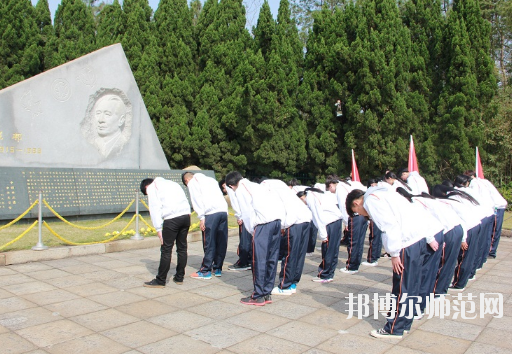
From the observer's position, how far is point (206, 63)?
1464cm

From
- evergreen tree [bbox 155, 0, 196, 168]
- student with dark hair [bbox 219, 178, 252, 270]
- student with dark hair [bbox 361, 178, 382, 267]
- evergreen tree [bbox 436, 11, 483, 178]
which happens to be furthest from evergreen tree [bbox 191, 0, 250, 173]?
student with dark hair [bbox 219, 178, 252, 270]

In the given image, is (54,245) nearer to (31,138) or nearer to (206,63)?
(31,138)

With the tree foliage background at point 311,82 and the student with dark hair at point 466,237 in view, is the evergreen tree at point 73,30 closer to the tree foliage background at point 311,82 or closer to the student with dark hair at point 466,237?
the tree foliage background at point 311,82

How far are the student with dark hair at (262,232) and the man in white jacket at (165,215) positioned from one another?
0.77 m

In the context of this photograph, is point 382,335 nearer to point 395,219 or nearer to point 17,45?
point 395,219

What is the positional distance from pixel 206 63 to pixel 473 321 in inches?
491

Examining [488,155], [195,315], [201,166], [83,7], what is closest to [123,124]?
[201,166]

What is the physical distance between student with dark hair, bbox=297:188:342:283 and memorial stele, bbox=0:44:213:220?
519 cm

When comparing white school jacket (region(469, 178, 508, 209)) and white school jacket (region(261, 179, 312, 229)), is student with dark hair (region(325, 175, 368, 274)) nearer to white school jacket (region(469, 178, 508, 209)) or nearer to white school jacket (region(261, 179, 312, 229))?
white school jacket (region(261, 179, 312, 229))

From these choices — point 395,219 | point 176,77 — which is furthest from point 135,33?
point 395,219

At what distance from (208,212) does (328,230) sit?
4.70 ft

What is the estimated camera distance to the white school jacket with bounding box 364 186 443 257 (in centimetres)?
328

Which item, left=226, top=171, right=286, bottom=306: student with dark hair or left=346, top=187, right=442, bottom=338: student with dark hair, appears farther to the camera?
left=226, top=171, right=286, bottom=306: student with dark hair

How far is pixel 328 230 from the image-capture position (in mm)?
5164
